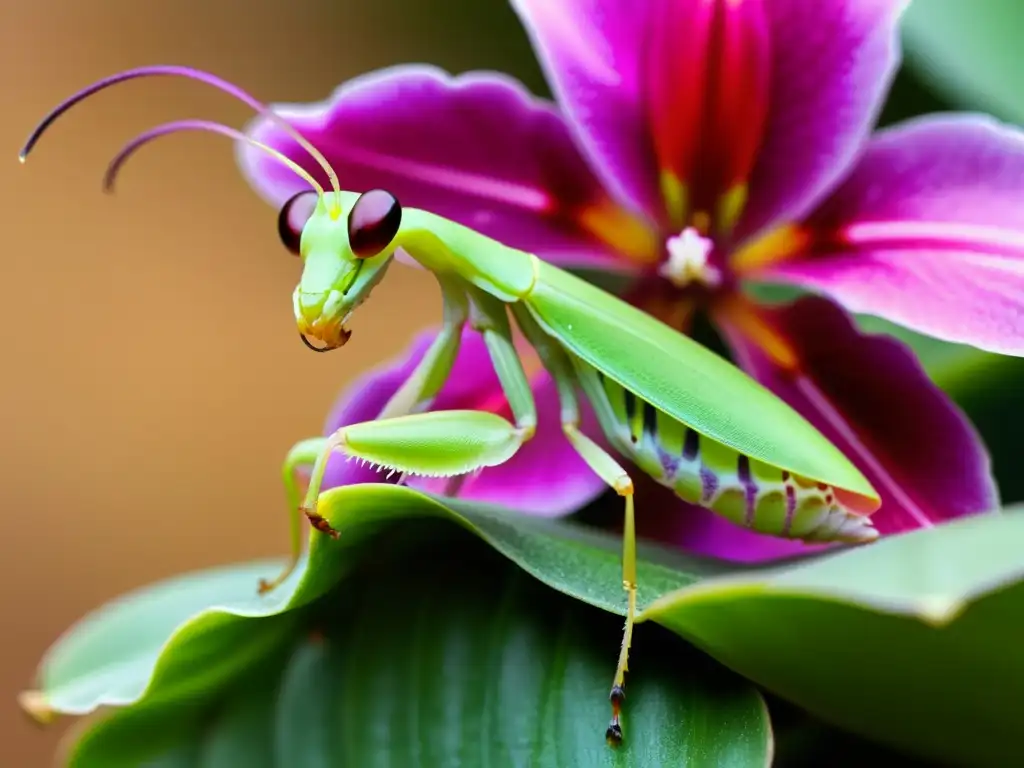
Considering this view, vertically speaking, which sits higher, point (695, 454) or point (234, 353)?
point (234, 353)

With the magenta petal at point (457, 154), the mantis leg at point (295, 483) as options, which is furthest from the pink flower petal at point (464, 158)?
the mantis leg at point (295, 483)

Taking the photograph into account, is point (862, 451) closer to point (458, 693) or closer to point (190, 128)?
point (458, 693)

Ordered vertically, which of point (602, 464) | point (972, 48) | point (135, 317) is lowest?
point (602, 464)

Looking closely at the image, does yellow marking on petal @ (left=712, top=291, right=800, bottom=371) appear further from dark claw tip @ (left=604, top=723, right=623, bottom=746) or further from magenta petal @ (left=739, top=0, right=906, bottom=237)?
dark claw tip @ (left=604, top=723, right=623, bottom=746)

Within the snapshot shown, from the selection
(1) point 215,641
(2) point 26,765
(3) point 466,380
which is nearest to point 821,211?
(3) point 466,380

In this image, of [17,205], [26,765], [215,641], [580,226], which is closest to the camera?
[215,641]

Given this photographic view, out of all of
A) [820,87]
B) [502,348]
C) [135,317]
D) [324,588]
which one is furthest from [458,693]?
[135,317]

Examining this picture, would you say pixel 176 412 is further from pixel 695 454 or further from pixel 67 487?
pixel 695 454
